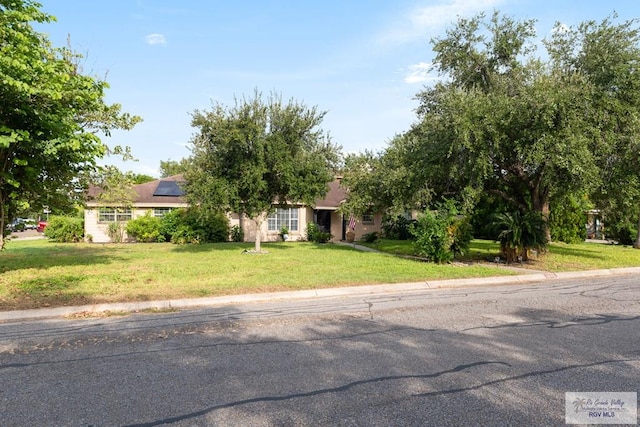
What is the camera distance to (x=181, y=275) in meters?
11.4

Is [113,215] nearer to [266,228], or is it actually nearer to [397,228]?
[266,228]

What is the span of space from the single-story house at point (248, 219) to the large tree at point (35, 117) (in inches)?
530

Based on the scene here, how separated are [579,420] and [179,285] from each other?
28.3 ft

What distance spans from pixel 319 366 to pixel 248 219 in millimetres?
22667

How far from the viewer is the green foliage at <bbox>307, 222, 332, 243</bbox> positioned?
1046 inches

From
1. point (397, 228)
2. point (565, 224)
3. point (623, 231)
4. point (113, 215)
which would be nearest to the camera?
Result: point (565, 224)

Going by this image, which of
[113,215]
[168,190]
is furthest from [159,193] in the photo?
[113,215]

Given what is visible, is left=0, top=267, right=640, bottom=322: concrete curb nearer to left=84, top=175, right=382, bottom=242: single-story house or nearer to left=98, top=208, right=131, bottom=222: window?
left=84, top=175, right=382, bottom=242: single-story house

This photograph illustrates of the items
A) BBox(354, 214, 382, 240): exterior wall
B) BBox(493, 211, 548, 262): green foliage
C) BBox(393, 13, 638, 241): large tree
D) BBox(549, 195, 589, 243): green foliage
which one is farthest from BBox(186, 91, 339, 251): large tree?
BBox(549, 195, 589, 243): green foliage

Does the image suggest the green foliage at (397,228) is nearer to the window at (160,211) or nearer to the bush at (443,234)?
the bush at (443,234)

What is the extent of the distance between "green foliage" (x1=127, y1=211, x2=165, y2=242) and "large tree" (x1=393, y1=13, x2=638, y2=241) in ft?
52.0

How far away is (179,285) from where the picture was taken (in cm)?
999

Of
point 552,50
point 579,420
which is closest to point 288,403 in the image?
point 579,420

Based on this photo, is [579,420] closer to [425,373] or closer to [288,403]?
[425,373]
